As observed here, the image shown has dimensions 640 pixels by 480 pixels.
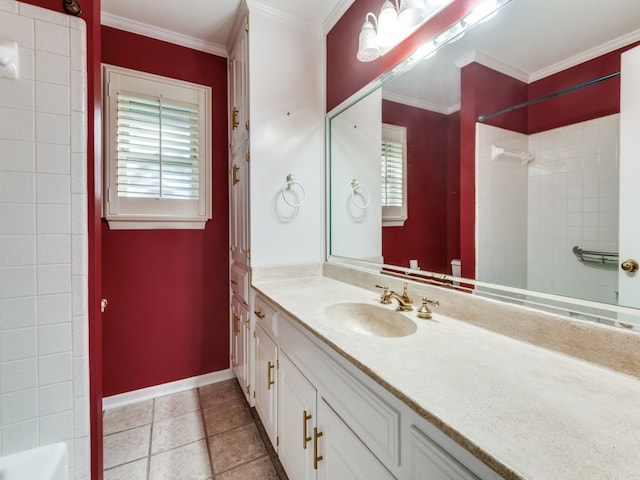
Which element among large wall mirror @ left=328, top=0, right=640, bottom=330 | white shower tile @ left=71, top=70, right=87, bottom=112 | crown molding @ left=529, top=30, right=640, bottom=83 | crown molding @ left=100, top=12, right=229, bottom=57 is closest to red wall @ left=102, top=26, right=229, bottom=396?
crown molding @ left=100, top=12, right=229, bottom=57

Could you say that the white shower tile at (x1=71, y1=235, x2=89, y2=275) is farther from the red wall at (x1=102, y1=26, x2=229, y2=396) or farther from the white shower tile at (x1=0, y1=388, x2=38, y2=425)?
the red wall at (x1=102, y1=26, x2=229, y2=396)

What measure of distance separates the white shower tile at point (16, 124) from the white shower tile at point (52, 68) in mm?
132

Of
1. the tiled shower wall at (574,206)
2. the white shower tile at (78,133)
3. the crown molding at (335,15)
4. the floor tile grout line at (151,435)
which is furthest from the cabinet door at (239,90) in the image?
the floor tile grout line at (151,435)

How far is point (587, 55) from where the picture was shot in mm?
783

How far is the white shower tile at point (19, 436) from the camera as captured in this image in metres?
0.95

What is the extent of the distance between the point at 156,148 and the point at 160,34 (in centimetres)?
78

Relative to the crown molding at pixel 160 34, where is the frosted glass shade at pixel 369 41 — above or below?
below

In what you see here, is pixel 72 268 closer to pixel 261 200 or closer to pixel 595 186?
pixel 261 200

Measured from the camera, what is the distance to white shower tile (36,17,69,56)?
95cm

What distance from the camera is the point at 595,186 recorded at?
2.60 feet

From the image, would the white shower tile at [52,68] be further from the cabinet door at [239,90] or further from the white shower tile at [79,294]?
the cabinet door at [239,90]

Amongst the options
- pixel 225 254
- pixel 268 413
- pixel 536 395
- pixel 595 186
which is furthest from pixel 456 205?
pixel 225 254

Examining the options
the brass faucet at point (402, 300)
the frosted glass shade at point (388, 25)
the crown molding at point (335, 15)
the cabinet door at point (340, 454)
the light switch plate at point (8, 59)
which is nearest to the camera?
the cabinet door at point (340, 454)

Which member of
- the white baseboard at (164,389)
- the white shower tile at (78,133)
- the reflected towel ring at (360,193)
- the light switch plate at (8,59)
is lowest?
the white baseboard at (164,389)
